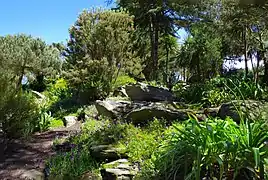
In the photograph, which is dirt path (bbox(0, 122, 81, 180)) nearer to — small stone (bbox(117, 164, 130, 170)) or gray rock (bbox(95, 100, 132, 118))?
gray rock (bbox(95, 100, 132, 118))

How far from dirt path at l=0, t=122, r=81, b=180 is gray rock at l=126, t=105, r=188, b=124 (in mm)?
1720

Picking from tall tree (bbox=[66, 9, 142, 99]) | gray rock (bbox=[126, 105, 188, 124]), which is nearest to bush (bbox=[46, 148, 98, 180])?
gray rock (bbox=[126, 105, 188, 124])

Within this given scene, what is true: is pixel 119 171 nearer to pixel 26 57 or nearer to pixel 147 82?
pixel 147 82

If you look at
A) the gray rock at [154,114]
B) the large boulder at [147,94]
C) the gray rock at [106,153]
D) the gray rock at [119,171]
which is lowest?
the gray rock at [119,171]

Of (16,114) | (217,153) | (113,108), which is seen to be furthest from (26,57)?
(217,153)

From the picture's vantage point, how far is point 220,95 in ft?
25.8

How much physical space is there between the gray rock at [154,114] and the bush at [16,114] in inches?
83.9

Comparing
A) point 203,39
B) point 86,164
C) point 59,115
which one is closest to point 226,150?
point 86,164

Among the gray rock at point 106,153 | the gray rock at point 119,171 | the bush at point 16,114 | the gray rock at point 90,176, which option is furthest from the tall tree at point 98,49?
the gray rock at point 119,171

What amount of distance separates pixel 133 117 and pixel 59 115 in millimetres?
5018

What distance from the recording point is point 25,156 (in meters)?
6.14

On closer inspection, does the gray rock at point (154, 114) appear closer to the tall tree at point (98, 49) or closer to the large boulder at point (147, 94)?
the large boulder at point (147, 94)

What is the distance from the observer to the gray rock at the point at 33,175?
4.92 meters

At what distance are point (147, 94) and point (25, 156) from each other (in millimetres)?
4106
